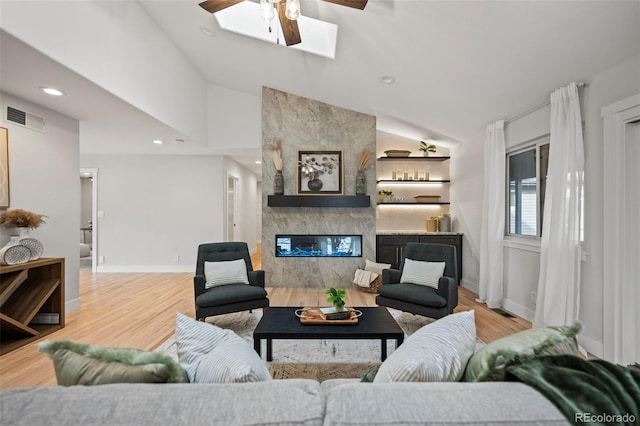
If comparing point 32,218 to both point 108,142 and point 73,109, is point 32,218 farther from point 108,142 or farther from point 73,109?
point 108,142

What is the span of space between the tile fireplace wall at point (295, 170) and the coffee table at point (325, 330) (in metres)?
2.71

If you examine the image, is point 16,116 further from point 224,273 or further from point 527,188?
point 527,188

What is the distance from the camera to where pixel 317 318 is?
2.53 metres

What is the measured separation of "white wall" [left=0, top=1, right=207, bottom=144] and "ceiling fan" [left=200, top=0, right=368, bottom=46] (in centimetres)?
112

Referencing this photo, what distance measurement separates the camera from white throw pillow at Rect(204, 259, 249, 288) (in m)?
3.42

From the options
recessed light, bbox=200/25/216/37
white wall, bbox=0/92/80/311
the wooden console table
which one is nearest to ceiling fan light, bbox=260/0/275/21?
recessed light, bbox=200/25/216/37

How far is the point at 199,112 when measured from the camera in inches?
216

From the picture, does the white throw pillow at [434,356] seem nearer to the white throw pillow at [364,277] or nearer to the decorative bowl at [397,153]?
the white throw pillow at [364,277]

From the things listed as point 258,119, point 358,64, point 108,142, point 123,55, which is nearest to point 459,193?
point 358,64

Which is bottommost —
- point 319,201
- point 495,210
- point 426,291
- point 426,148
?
point 426,291

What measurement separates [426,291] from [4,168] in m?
4.26

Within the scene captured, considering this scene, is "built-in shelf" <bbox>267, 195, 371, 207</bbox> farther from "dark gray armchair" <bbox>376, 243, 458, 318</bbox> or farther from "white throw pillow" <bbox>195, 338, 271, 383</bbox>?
"white throw pillow" <bbox>195, 338, 271, 383</bbox>

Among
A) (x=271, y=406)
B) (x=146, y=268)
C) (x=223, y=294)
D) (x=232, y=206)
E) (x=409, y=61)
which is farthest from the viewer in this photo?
(x=232, y=206)

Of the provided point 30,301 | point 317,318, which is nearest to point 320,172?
point 317,318
